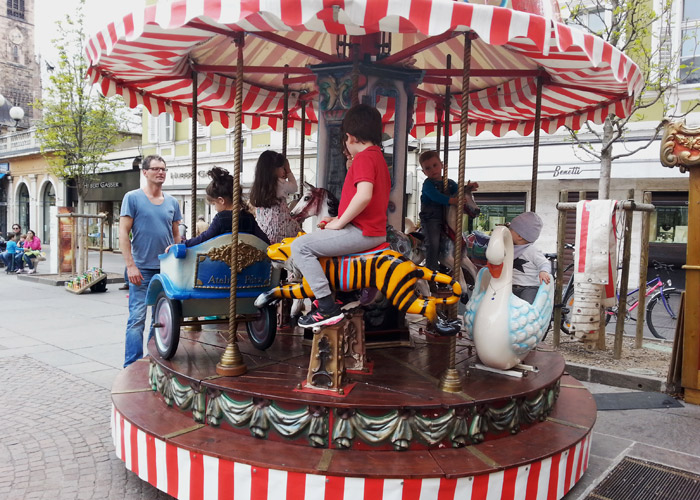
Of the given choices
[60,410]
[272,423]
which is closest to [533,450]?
[272,423]

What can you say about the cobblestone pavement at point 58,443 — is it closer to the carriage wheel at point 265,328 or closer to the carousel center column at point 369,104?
the carriage wheel at point 265,328

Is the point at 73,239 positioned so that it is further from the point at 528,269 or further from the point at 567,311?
the point at 528,269

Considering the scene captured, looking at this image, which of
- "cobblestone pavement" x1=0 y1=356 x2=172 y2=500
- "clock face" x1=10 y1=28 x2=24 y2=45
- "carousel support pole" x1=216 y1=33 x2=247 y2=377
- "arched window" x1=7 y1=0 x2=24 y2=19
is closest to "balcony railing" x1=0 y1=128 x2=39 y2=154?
"clock face" x1=10 y1=28 x2=24 y2=45

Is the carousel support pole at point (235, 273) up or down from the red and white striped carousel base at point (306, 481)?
up

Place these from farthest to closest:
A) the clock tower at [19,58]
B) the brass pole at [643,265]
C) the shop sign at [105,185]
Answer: the clock tower at [19,58] < the shop sign at [105,185] < the brass pole at [643,265]

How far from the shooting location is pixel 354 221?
11.8 ft

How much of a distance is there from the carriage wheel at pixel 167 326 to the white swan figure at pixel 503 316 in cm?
210

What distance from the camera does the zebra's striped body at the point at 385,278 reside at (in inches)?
137

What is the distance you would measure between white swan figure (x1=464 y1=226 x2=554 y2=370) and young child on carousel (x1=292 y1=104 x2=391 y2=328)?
895 millimetres

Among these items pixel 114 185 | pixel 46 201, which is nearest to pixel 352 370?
pixel 114 185

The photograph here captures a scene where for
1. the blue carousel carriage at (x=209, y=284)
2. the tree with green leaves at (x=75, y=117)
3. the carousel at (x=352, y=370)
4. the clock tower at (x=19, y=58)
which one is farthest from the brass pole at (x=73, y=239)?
the clock tower at (x=19, y=58)

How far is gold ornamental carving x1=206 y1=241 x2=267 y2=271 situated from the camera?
4.04 meters

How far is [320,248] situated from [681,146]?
432 cm

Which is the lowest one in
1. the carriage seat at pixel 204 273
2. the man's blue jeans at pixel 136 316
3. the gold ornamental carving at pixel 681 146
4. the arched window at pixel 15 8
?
the man's blue jeans at pixel 136 316
